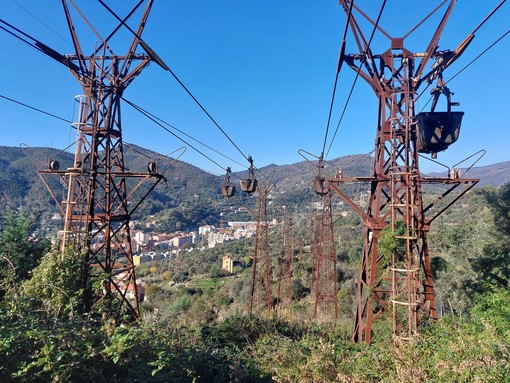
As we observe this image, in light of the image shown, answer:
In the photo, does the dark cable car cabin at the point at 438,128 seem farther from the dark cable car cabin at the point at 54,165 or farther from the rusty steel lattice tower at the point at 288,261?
the rusty steel lattice tower at the point at 288,261

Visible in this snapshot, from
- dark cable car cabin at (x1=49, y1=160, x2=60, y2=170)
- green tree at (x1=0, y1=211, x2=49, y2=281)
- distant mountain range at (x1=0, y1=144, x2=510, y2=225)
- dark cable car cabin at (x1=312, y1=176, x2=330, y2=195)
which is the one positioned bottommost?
green tree at (x1=0, y1=211, x2=49, y2=281)

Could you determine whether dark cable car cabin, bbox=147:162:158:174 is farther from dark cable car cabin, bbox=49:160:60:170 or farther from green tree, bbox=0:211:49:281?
green tree, bbox=0:211:49:281

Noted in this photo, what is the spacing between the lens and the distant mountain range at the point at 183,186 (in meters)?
46.4

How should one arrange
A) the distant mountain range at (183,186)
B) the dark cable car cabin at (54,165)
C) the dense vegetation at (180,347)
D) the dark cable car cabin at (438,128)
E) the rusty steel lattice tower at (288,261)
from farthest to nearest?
the distant mountain range at (183,186) < the rusty steel lattice tower at (288,261) < the dark cable car cabin at (54,165) < the dark cable car cabin at (438,128) < the dense vegetation at (180,347)

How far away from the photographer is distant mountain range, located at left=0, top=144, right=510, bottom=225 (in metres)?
46.4

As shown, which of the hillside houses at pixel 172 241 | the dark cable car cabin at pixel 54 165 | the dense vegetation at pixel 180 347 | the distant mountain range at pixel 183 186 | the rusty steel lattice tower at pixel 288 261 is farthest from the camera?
the hillside houses at pixel 172 241

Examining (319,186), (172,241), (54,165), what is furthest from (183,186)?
(54,165)

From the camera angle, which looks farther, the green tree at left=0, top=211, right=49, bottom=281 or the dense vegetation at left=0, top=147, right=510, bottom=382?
the green tree at left=0, top=211, right=49, bottom=281

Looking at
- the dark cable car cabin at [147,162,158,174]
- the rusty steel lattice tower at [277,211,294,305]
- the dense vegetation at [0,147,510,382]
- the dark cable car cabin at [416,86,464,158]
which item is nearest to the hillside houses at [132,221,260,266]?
the rusty steel lattice tower at [277,211,294,305]

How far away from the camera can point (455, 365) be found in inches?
126

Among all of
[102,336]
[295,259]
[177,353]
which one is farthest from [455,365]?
[295,259]

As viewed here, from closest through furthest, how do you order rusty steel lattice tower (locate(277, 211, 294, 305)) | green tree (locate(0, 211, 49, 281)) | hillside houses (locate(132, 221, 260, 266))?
green tree (locate(0, 211, 49, 281))
rusty steel lattice tower (locate(277, 211, 294, 305))
hillside houses (locate(132, 221, 260, 266))

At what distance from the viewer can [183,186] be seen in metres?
91.6

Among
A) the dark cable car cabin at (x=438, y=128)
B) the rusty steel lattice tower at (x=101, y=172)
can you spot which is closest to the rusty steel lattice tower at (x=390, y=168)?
the dark cable car cabin at (x=438, y=128)
